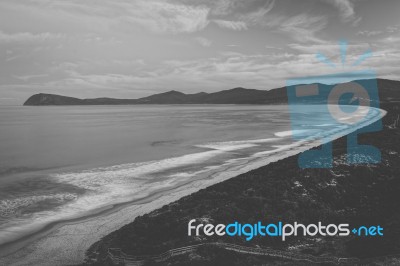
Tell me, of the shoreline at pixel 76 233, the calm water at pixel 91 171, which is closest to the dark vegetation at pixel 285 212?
the shoreline at pixel 76 233

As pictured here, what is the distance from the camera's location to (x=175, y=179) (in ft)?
58.3

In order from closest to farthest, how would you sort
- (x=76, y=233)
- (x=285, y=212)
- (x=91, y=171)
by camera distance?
(x=76, y=233) < (x=285, y=212) < (x=91, y=171)

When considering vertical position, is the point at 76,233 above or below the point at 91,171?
below

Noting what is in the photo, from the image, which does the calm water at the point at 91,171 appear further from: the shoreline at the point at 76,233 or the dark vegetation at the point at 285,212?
the dark vegetation at the point at 285,212

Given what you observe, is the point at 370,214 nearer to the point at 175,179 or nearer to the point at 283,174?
the point at 283,174

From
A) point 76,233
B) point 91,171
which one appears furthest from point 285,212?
point 91,171

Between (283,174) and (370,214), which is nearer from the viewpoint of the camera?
(370,214)

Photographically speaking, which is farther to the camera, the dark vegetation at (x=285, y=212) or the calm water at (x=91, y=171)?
the calm water at (x=91, y=171)

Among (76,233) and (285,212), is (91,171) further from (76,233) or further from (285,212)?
(285,212)

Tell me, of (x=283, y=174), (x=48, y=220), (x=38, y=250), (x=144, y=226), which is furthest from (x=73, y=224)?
(x=283, y=174)

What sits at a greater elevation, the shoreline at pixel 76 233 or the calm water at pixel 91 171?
the calm water at pixel 91 171

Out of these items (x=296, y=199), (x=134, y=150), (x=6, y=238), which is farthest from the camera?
(x=134, y=150)

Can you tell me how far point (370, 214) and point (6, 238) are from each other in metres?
12.0

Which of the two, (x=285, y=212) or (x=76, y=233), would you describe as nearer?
(x=76, y=233)
